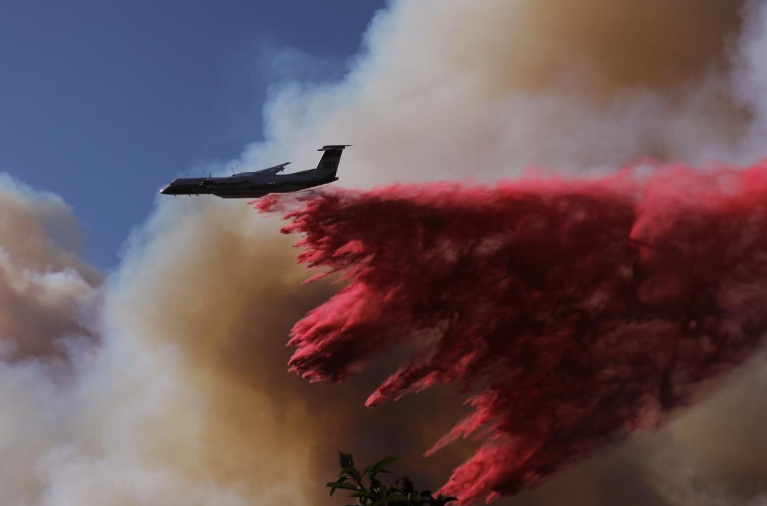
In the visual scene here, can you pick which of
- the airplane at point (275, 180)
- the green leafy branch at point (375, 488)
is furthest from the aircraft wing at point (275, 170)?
the green leafy branch at point (375, 488)

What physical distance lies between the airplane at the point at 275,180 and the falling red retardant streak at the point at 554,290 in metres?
7.02

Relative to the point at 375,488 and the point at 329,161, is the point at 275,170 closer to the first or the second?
the point at 329,161

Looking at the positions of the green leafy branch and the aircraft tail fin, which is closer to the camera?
the green leafy branch

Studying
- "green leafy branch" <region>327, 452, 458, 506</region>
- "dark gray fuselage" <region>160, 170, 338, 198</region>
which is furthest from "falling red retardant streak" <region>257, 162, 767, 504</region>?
"green leafy branch" <region>327, 452, 458, 506</region>

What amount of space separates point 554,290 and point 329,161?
22146 mm

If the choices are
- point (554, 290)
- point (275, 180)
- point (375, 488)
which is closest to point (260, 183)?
point (275, 180)

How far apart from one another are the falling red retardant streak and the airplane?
7024 mm

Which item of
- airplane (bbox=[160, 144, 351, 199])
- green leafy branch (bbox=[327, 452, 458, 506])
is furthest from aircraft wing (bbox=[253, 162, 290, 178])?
green leafy branch (bbox=[327, 452, 458, 506])

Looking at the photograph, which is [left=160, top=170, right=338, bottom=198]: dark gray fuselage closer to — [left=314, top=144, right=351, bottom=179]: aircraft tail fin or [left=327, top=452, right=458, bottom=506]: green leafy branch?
[left=314, top=144, right=351, bottom=179]: aircraft tail fin

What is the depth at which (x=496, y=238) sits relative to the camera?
77.2 m

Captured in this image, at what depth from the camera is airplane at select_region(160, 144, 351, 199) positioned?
8262 centimetres

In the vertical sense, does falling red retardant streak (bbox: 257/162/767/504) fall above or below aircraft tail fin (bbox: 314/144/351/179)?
below

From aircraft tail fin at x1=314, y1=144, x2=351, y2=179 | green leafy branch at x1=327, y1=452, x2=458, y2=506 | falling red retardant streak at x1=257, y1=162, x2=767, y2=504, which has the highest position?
aircraft tail fin at x1=314, y1=144, x2=351, y2=179

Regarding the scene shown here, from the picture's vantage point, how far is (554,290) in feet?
255
